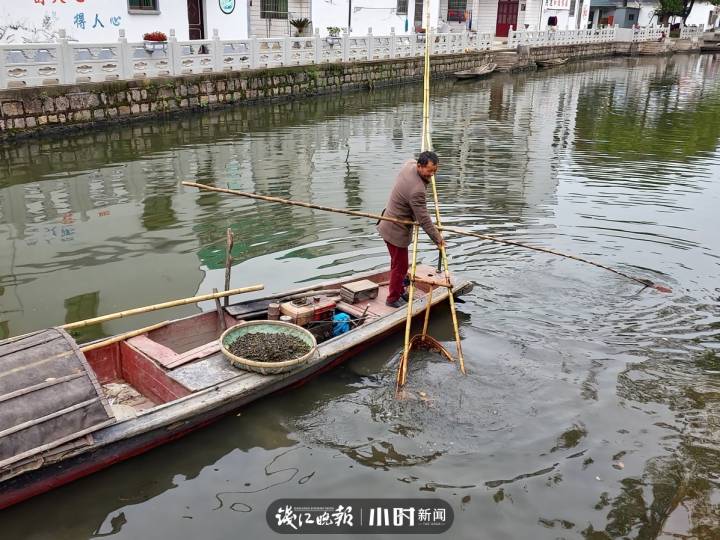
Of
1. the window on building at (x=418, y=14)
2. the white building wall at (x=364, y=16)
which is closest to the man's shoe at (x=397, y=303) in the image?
the white building wall at (x=364, y=16)

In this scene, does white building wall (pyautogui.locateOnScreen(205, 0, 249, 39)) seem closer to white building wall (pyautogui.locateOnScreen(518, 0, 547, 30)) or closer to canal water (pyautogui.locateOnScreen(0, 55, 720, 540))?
canal water (pyautogui.locateOnScreen(0, 55, 720, 540))

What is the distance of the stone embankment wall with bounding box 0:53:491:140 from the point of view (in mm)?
18047

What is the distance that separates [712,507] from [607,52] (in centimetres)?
5606

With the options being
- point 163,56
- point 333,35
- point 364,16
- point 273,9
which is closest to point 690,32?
point 364,16

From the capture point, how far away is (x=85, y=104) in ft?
63.7

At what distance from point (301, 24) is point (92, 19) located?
11410mm

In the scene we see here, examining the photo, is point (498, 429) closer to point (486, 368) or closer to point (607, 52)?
point (486, 368)

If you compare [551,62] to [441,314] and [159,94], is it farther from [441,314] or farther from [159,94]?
[441,314]

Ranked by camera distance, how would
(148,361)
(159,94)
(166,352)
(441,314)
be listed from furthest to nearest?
(159,94), (441,314), (166,352), (148,361)

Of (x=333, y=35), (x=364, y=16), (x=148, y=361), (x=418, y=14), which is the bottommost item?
(x=148, y=361)

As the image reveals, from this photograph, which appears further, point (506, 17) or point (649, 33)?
point (649, 33)

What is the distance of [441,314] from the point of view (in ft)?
29.5

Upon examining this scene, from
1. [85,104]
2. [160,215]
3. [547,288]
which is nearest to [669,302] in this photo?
[547,288]

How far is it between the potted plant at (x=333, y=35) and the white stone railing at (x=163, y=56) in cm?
4
